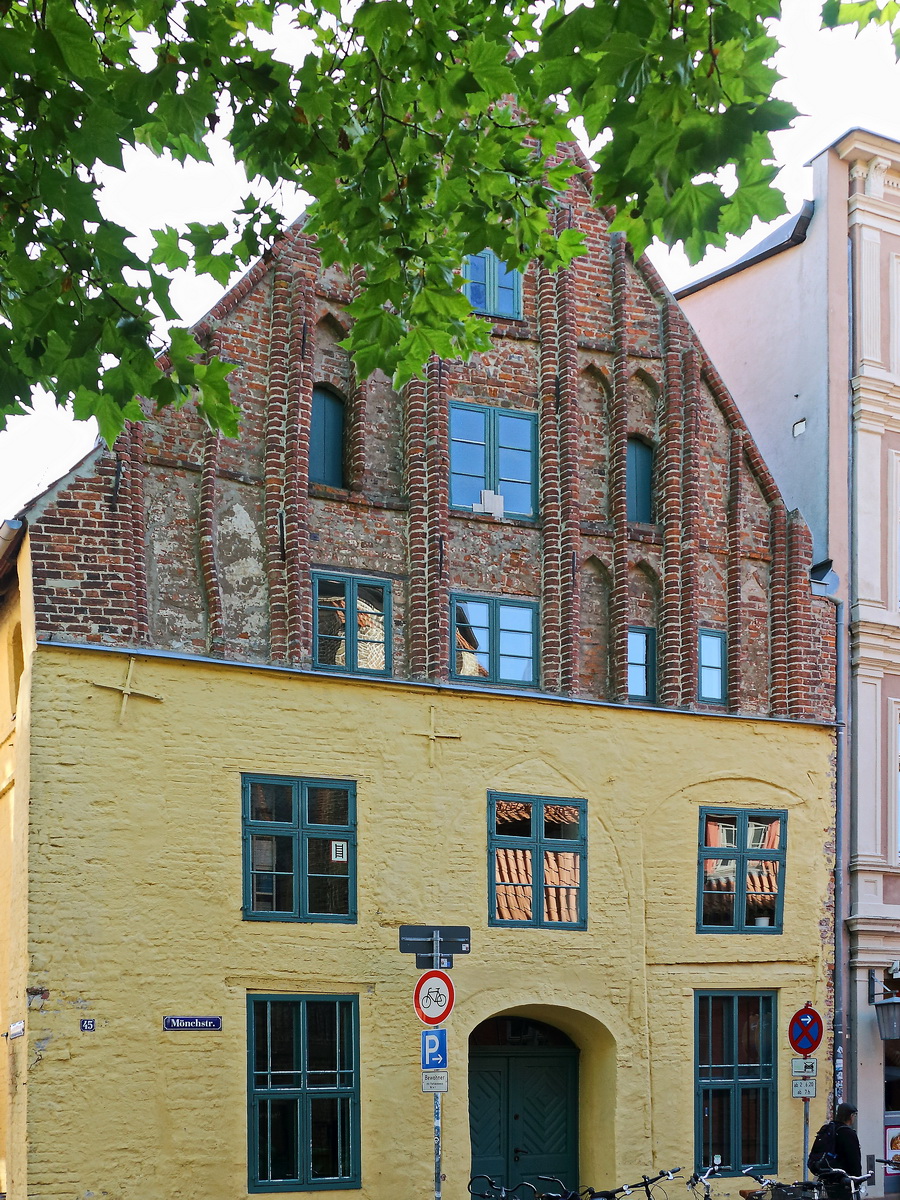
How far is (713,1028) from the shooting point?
63.5ft

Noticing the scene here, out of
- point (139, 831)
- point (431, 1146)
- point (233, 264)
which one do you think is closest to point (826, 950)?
point (431, 1146)

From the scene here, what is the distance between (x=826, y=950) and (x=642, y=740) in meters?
3.71

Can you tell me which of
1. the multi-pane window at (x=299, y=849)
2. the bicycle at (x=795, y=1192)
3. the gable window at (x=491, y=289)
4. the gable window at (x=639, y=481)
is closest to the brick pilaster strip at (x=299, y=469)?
the multi-pane window at (x=299, y=849)

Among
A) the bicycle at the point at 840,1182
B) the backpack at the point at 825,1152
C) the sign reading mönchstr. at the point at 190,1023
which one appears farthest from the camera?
the backpack at the point at 825,1152

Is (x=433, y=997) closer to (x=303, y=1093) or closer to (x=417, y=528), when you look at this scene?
(x=303, y=1093)

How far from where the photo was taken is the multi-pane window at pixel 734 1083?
19.1m

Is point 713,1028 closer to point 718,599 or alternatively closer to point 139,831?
point 718,599

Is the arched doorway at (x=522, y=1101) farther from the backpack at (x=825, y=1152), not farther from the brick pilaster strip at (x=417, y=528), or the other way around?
the brick pilaster strip at (x=417, y=528)

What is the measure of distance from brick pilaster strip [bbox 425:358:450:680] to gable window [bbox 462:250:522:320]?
4.03 feet

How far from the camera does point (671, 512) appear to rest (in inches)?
796

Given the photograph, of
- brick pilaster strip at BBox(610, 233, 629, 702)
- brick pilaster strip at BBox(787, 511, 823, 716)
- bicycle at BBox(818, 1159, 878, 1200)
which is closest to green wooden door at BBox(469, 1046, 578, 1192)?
bicycle at BBox(818, 1159, 878, 1200)

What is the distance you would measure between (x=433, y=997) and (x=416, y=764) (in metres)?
3.87

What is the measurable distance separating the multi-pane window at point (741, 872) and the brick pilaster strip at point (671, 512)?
1.75 m

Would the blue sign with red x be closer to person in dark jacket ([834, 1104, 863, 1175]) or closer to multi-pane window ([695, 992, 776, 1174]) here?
person in dark jacket ([834, 1104, 863, 1175])
